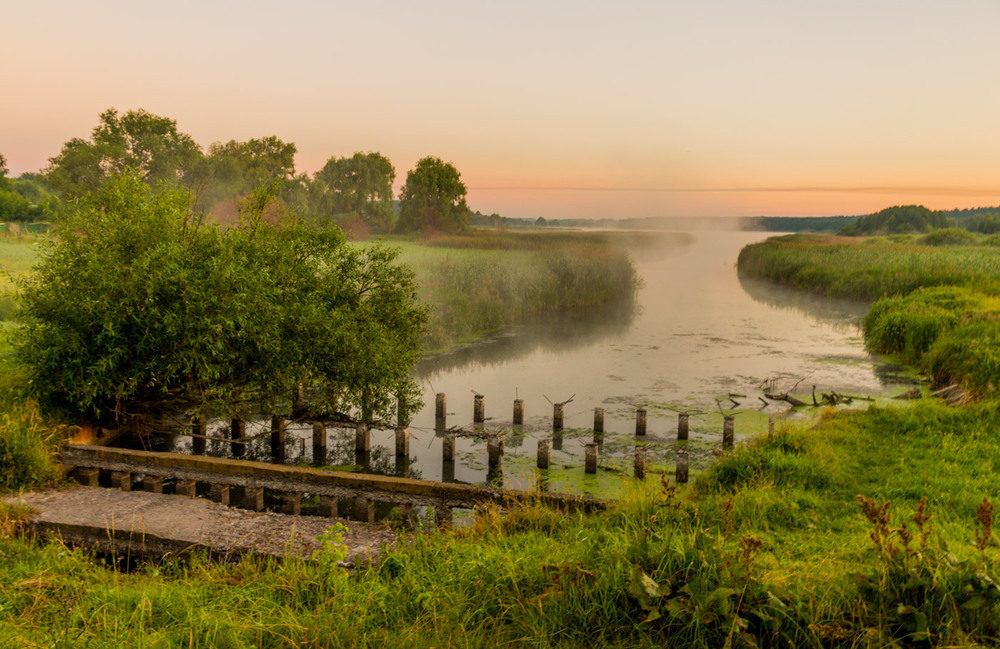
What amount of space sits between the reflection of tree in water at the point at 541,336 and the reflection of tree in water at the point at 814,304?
29.2 ft

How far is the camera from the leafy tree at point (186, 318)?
9.34 metres

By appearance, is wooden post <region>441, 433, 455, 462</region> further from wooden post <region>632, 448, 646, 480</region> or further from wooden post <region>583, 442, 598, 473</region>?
wooden post <region>632, 448, 646, 480</region>

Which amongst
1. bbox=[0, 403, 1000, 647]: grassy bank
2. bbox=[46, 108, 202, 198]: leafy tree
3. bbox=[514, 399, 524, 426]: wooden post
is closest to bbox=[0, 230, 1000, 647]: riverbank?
bbox=[0, 403, 1000, 647]: grassy bank

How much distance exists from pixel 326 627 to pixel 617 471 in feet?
26.1

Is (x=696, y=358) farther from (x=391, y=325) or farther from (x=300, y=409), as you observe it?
A: (x=300, y=409)

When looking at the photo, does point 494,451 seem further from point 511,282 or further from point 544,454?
point 511,282

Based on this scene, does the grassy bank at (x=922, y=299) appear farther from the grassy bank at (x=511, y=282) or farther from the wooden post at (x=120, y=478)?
the wooden post at (x=120, y=478)

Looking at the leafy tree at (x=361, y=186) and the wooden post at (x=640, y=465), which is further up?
the leafy tree at (x=361, y=186)

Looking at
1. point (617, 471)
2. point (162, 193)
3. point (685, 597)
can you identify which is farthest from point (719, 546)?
point (162, 193)

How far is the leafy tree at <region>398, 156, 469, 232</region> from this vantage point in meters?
61.2

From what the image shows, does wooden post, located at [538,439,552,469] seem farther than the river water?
No

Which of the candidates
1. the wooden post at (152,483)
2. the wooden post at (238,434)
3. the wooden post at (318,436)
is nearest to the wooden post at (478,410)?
the wooden post at (318,436)

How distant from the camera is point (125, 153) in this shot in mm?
43812

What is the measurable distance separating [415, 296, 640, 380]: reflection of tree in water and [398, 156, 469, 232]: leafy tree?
102ft
